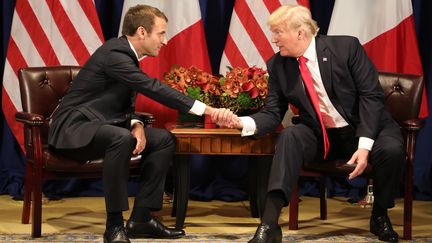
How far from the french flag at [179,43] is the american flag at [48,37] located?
18.5 inches

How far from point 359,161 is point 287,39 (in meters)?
0.79

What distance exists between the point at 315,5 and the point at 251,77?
4.45 ft

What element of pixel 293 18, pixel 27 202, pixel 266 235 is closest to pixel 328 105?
pixel 293 18

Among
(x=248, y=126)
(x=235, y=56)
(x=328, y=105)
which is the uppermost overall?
(x=235, y=56)

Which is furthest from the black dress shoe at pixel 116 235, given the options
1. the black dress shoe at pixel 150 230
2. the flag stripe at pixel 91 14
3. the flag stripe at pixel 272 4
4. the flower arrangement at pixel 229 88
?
the flag stripe at pixel 272 4

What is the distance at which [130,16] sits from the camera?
16.2 ft

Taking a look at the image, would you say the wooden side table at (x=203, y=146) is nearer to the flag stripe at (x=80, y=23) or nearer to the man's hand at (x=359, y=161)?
the man's hand at (x=359, y=161)

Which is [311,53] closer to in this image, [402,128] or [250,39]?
[402,128]

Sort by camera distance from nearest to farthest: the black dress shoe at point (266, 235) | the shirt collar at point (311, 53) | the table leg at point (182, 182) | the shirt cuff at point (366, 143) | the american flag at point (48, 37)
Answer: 1. the black dress shoe at point (266, 235)
2. the shirt cuff at point (366, 143)
3. the shirt collar at point (311, 53)
4. the table leg at point (182, 182)
5. the american flag at point (48, 37)

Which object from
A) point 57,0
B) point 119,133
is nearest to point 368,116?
point 119,133

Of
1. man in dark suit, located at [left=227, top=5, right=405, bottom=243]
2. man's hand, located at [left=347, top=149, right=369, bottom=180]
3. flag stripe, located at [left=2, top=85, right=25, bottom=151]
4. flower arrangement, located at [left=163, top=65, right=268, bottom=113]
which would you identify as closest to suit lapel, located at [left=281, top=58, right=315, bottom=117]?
man in dark suit, located at [left=227, top=5, right=405, bottom=243]

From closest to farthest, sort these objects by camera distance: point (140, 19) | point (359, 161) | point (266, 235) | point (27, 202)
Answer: point (266, 235) < point (359, 161) < point (140, 19) < point (27, 202)

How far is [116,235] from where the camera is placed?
15.0 ft

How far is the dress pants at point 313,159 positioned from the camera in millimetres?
4637
